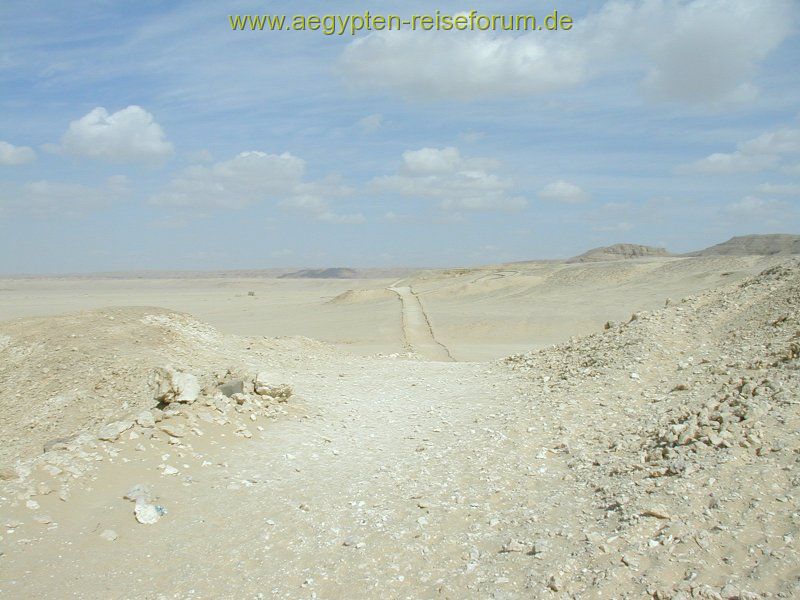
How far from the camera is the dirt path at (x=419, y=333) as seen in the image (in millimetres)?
20375

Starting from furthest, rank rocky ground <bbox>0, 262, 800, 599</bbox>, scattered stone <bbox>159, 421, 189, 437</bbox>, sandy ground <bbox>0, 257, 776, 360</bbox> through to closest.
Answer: sandy ground <bbox>0, 257, 776, 360</bbox>, scattered stone <bbox>159, 421, 189, 437</bbox>, rocky ground <bbox>0, 262, 800, 599</bbox>

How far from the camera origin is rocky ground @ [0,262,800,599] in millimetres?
4789

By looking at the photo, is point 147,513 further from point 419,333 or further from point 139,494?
point 419,333

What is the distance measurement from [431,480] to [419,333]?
1924 cm

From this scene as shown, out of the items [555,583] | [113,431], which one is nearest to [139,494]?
[113,431]

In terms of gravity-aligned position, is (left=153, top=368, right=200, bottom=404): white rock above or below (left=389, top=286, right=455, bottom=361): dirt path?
above

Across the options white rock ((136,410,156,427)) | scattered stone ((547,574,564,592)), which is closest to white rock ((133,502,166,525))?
white rock ((136,410,156,427))

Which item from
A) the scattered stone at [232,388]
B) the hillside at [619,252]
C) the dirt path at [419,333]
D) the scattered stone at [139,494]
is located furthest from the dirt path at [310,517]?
the hillside at [619,252]

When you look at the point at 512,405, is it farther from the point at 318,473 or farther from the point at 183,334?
the point at 183,334

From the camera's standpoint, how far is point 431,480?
692cm

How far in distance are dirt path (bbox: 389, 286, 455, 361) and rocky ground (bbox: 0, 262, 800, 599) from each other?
8.49 meters

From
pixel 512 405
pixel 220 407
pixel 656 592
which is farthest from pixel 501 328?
pixel 656 592

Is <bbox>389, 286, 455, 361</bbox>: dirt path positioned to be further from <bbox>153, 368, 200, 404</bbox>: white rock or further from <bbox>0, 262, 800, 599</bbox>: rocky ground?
<bbox>153, 368, 200, 404</bbox>: white rock

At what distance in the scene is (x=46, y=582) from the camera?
4.81 m
